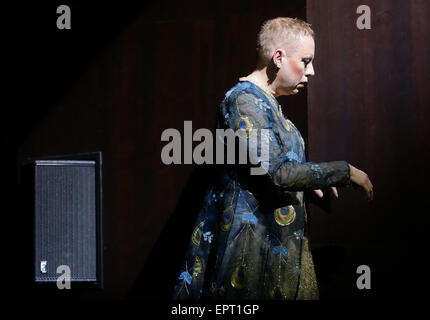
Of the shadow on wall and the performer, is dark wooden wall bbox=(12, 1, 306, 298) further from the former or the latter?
the performer

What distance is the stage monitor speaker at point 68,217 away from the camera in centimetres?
327

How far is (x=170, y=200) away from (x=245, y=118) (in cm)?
131

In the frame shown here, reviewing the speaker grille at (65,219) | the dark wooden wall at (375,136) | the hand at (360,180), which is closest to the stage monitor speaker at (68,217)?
the speaker grille at (65,219)

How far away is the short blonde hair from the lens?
2.50m

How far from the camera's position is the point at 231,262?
2.36m

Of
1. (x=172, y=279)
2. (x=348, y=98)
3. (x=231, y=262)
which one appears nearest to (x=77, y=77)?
(x=172, y=279)

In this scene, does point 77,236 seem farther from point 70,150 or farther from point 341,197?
point 341,197

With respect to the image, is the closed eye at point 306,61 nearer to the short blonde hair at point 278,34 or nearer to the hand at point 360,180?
the short blonde hair at point 278,34

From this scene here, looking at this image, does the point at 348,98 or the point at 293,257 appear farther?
the point at 348,98

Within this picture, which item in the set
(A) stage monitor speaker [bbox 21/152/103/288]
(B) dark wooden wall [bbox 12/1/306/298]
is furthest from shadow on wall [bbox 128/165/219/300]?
(A) stage monitor speaker [bbox 21/152/103/288]

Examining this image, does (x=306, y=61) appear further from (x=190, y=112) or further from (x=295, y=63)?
(x=190, y=112)

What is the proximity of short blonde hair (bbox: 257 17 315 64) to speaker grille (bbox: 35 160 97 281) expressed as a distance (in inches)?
46.8

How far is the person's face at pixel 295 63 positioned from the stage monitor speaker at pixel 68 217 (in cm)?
117
